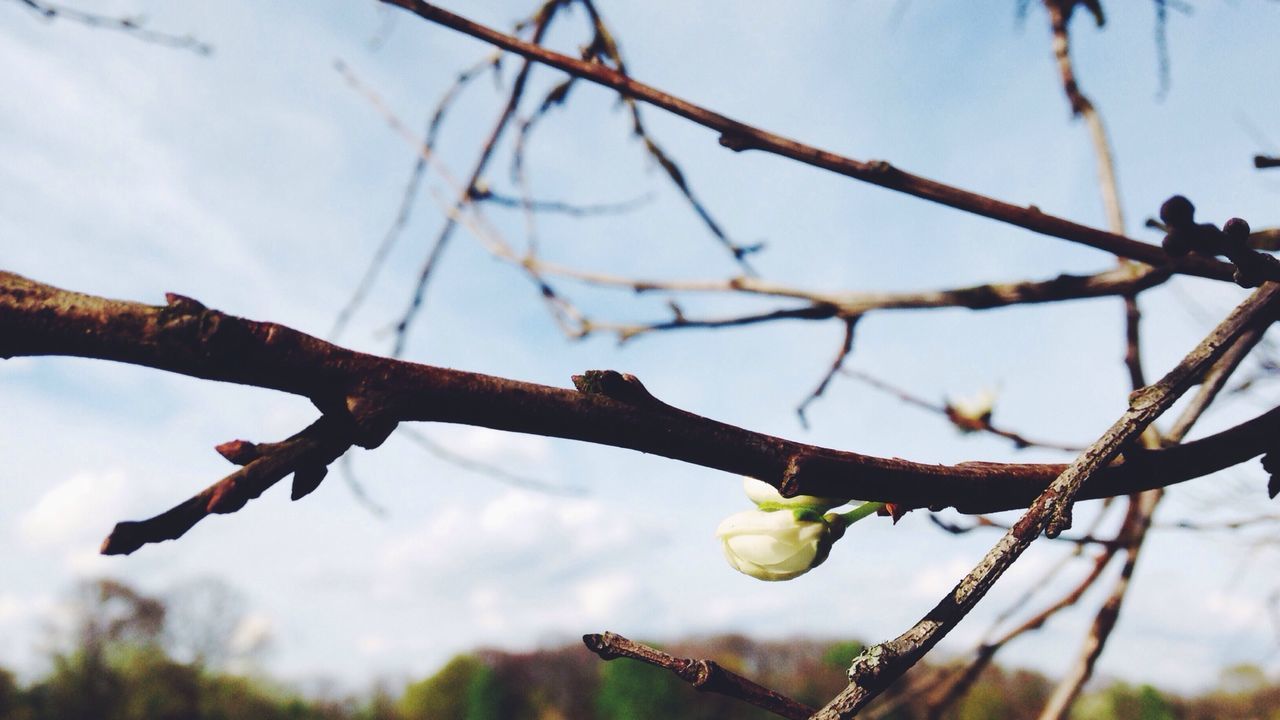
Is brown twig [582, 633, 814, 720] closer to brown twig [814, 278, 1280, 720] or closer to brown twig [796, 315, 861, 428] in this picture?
brown twig [814, 278, 1280, 720]

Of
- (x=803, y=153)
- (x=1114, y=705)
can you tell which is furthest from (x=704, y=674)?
(x=1114, y=705)

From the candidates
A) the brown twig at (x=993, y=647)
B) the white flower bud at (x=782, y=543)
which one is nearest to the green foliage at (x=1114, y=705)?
the brown twig at (x=993, y=647)

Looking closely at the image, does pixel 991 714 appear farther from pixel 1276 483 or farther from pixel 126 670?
pixel 1276 483

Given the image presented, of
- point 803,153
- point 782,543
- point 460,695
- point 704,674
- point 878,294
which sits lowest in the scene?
point 704,674

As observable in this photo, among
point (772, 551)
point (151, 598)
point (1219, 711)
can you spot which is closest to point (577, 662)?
point (151, 598)

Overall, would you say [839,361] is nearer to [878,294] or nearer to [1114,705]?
[878,294]

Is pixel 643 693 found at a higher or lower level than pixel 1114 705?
lower
